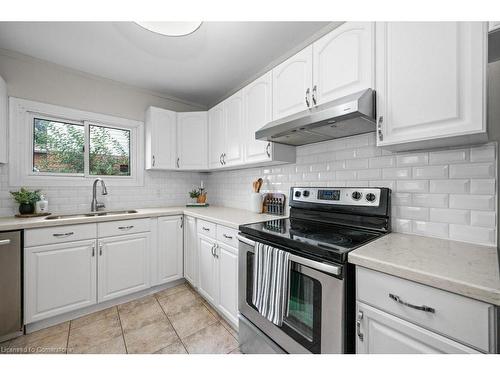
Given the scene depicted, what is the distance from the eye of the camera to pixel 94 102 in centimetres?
249

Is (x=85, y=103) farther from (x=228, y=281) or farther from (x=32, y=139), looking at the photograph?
(x=228, y=281)

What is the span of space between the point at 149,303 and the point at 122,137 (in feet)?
6.72

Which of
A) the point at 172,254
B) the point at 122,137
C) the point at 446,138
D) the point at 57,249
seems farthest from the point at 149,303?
the point at 446,138

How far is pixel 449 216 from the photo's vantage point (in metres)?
1.15

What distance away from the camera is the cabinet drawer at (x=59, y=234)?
1.68 metres

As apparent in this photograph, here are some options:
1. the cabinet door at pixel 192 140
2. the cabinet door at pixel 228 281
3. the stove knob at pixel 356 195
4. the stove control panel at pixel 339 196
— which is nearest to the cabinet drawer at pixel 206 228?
the cabinet door at pixel 228 281

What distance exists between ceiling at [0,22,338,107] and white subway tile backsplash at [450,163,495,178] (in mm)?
1416

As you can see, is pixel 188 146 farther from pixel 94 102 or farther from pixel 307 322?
pixel 307 322

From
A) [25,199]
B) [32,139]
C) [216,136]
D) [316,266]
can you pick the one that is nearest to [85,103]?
[32,139]

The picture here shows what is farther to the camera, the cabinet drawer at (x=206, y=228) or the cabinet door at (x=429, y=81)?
the cabinet drawer at (x=206, y=228)

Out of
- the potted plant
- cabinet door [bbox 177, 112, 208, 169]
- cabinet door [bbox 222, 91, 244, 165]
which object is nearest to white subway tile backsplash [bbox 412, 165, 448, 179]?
cabinet door [bbox 222, 91, 244, 165]

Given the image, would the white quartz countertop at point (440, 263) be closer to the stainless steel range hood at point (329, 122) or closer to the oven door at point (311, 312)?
the oven door at point (311, 312)

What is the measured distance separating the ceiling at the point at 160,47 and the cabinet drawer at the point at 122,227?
65.5 inches

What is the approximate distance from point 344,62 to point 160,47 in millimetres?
1644
